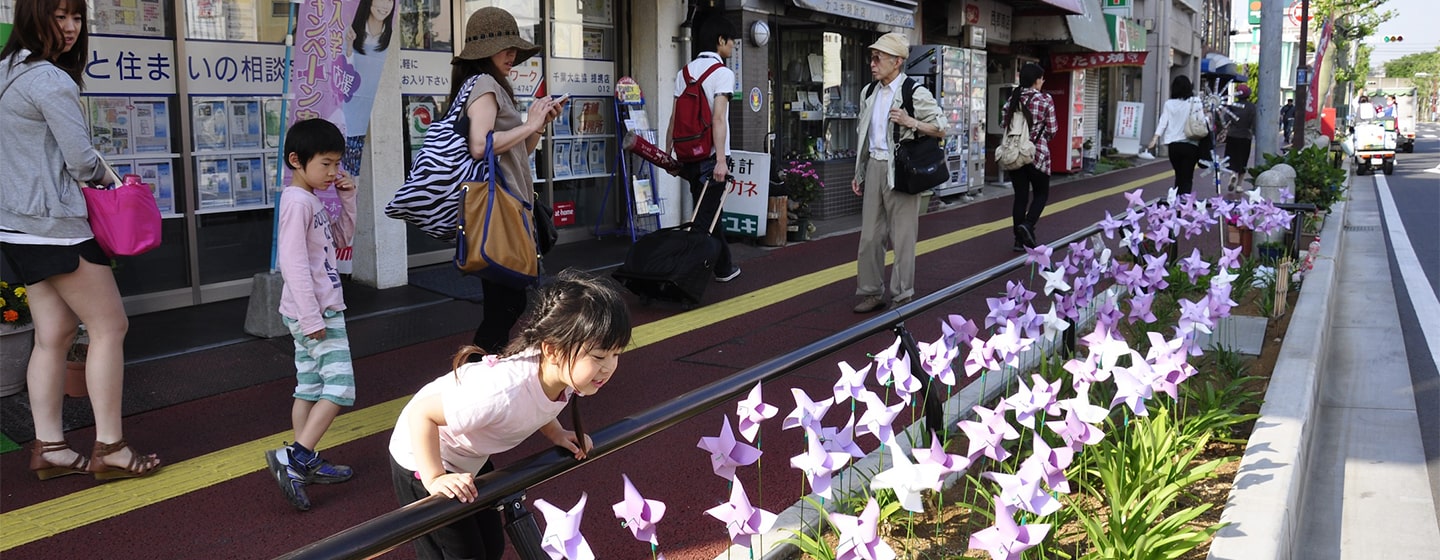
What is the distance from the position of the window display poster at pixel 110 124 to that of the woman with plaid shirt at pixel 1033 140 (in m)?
7.11

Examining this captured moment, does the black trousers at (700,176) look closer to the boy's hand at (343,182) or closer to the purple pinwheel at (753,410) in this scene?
the boy's hand at (343,182)

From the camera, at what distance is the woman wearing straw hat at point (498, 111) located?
473cm

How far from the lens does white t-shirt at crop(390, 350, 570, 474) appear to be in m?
2.35

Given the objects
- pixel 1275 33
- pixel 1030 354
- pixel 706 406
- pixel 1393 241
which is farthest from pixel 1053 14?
pixel 706 406

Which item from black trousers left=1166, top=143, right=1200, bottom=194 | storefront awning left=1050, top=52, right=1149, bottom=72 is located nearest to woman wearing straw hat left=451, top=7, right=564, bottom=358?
black trousers left=1166, top=143, right=1200, bottom=194

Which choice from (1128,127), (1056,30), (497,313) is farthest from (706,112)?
(1128,127)

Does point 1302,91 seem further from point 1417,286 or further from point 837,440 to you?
point 837,440

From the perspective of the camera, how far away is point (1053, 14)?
20.0 meters

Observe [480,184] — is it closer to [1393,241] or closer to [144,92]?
[144,92]

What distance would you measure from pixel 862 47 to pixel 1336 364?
8749 mm

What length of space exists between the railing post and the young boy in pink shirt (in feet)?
6.59

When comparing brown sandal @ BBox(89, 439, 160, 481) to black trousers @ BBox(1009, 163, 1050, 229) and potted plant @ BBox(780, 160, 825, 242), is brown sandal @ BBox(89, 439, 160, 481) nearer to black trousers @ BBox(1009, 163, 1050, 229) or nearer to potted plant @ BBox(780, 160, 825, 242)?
potted plant @ BBox(780, 160, 825, 242)

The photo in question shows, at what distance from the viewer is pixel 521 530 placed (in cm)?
225

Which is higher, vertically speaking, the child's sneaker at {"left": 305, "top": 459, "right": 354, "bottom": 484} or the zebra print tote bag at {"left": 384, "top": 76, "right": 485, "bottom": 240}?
the zebra print tote bag at {"left": 384, "top": 76, "right": 485, "bottom": 240}
